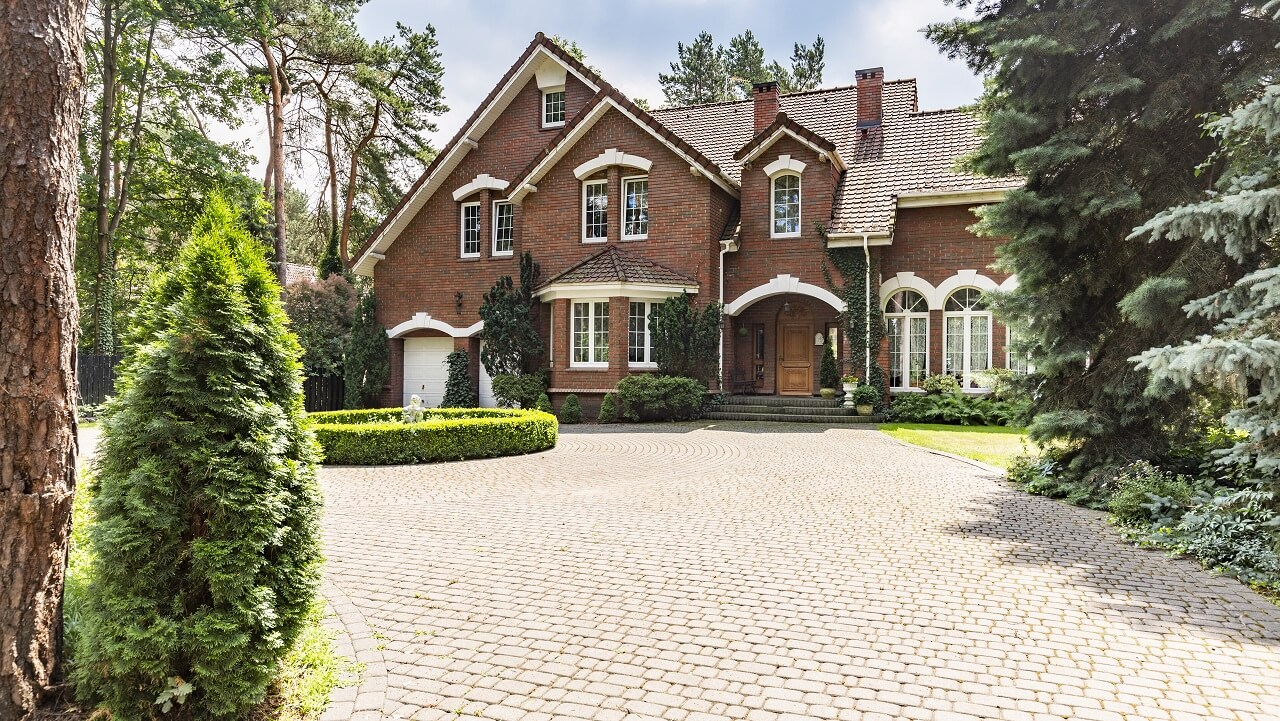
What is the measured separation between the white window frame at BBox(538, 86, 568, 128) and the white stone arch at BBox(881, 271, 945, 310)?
34.6 ft

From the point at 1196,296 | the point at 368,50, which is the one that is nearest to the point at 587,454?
the point at 1196,296

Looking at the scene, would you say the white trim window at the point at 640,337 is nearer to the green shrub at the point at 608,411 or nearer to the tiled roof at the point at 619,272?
the tiled roof at the point at 619,272

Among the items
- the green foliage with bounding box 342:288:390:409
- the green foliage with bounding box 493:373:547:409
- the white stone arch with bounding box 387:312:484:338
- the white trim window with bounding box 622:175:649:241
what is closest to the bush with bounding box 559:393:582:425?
the green foliage with bounding box 493:373:547:409

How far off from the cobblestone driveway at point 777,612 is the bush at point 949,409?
9.59 meters

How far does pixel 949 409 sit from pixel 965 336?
221 centimetres

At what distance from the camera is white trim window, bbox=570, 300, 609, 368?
18828 mm

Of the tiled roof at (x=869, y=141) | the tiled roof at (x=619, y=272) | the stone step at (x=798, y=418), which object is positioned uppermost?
the tiled roof at (x=869, y=141)

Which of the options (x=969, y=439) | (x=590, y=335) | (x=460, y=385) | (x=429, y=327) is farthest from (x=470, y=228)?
(x=969, y=439)

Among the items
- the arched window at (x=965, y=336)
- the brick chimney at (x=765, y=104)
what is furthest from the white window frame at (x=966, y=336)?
the brick chimney at (x=765, y=104)

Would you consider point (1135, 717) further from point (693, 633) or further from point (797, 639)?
point (693, 633)

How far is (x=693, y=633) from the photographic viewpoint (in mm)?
4207

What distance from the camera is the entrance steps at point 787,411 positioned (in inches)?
698

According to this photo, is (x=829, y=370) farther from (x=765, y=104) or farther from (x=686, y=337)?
(x=765, y=104)

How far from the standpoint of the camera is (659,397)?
691 inches
